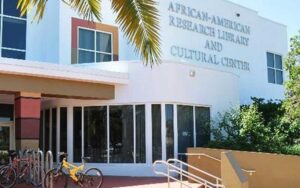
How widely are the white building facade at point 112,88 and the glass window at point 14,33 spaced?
5 centimetres

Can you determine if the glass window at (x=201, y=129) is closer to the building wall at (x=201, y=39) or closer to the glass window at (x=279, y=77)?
the building wall at (x=201, y=39)

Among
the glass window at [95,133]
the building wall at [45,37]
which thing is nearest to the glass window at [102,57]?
the building wall at [45,37]

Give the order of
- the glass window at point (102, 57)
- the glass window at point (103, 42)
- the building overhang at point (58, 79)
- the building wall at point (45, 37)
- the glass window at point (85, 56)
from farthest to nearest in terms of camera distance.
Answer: the glass window at point (103, 42) → the glass window at point (102, 57) → the glass window at point (85, 56) → the building wall at point (45, 37) → the building overhang at point (58, 79)

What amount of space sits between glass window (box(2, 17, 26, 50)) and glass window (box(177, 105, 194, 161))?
8545 mm

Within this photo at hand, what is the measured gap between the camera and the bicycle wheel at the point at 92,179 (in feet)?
45.2

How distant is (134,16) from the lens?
9.50 m

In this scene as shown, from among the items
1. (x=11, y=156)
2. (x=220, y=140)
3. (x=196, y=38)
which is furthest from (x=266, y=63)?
(x=11, y=156)

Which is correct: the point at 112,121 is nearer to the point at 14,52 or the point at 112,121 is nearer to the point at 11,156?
the point at 11,156

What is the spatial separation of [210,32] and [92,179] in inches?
592

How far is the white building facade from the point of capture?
59.8 feet

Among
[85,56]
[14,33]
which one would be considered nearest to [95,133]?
[85,56]

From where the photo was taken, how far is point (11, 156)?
16.5 metres

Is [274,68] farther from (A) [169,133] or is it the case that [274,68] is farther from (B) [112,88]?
(B) [112,88]

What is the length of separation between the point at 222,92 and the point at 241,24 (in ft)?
29.2
